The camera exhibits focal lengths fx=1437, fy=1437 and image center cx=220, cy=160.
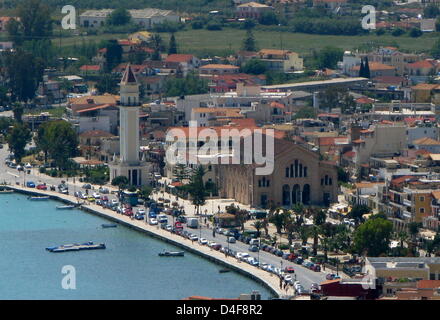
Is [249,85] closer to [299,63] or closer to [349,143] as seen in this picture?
[299,63]

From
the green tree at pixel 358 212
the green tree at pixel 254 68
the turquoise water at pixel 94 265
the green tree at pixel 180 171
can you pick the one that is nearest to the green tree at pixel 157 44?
the green tree at pixel 254 68

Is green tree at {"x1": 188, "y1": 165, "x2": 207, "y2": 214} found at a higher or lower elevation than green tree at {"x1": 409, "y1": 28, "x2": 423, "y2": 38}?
lower

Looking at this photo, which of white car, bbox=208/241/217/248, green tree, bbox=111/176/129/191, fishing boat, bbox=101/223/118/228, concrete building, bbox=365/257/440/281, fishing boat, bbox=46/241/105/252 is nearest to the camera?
concrete building, bbox=365/257/440/281

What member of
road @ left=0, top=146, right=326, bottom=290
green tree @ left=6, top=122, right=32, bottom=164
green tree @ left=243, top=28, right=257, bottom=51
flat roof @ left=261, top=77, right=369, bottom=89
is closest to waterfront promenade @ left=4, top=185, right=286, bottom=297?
road @ left=0, top=146, right=326, bottom=290

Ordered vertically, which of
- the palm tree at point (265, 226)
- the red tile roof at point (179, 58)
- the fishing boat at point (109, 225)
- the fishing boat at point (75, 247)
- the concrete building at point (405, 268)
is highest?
the concrete building at point (405, 268)

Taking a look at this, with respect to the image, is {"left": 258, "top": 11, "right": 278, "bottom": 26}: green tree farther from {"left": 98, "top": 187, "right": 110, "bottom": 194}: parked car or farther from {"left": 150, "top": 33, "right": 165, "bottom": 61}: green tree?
{"left": 98, "top": 187, "right": 110, "bottom": 194}: parked car

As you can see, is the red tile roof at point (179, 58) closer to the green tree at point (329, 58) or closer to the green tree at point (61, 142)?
the green tree at point (329, 58)

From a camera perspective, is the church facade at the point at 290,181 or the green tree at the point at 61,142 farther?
the green tree at the point at 61,142
